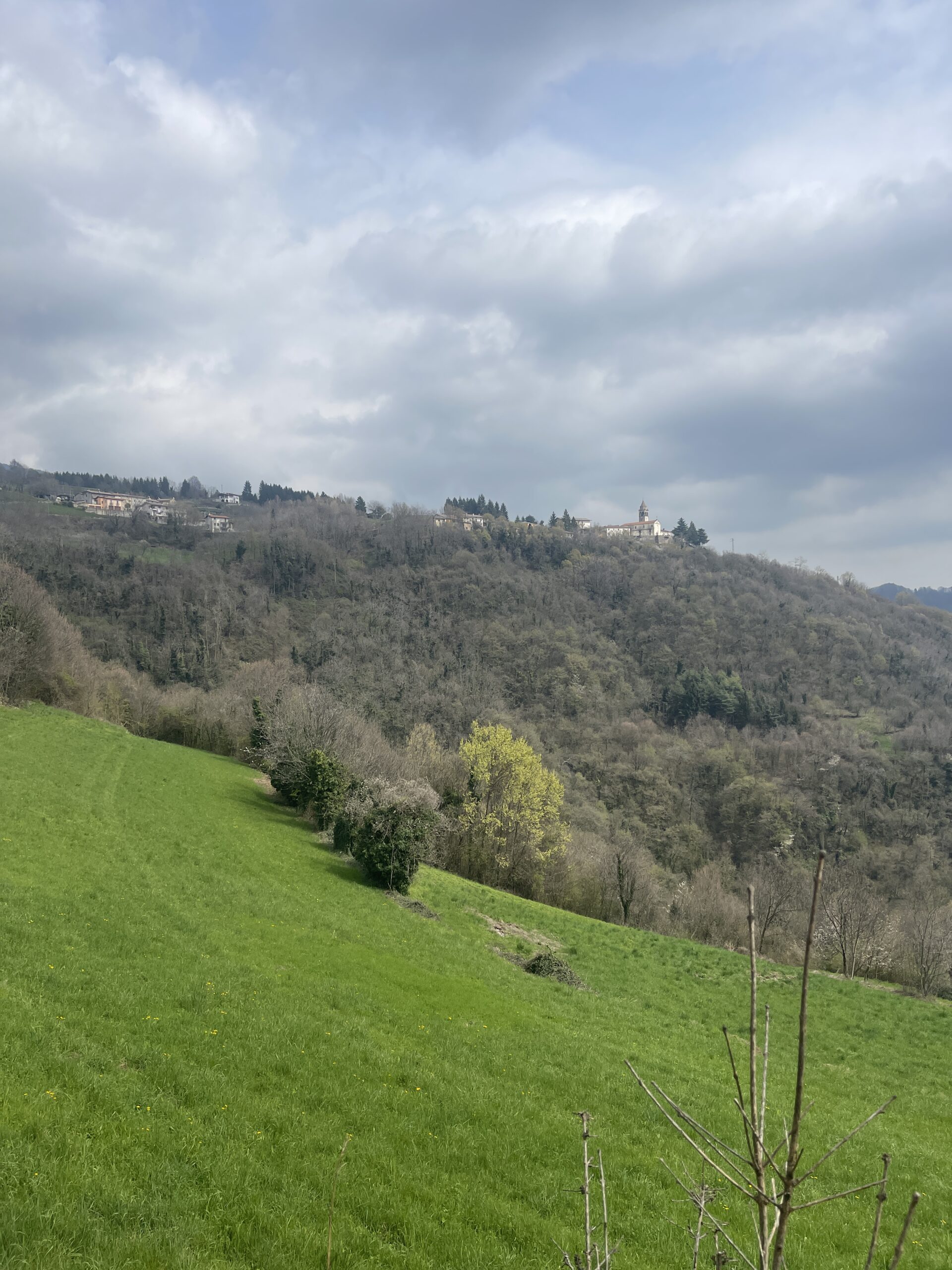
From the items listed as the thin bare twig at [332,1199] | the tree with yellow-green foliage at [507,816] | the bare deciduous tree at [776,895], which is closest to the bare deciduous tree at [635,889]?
the tree with yellow-green foliage at [507,816]

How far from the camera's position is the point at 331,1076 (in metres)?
10.4

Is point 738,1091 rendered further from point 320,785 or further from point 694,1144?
point 320,785

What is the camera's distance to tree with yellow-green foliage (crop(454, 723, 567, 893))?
43656 millimetres

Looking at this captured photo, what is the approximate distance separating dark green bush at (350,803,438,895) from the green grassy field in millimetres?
2493

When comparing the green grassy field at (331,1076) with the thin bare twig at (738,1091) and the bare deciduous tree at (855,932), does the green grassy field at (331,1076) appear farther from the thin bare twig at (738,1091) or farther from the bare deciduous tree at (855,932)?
the bare deciduous tree at (855,932)

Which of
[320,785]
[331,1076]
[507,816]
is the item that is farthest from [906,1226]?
[507,816]

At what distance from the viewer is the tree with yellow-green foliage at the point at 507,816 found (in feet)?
143

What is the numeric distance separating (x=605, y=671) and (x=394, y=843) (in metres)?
110

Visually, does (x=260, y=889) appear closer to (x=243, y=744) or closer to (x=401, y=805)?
(x=401, y=805)

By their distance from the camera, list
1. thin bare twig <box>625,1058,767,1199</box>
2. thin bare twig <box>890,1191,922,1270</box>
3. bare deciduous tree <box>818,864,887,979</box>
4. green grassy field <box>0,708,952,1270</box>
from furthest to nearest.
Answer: bare deciduous tree <box>818,864,887,979</box> < green grassy field <box>0,708,952,1270</box> < thin bare twig <box>625,1058,767,1199</box> < thin bare twig <box>890,1191,922,1270</box>

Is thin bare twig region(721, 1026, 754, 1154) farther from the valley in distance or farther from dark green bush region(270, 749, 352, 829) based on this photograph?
dark green bush region(270, 749, 352, 829)

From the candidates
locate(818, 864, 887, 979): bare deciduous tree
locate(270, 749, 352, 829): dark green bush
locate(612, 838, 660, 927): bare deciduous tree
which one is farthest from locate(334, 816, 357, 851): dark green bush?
locate(818, 864, 887, 979): bare deciduous tree

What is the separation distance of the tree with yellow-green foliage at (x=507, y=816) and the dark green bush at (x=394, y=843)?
1510 cm

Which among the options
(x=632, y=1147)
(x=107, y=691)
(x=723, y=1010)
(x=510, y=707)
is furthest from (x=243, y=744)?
(x=510, y=707)
